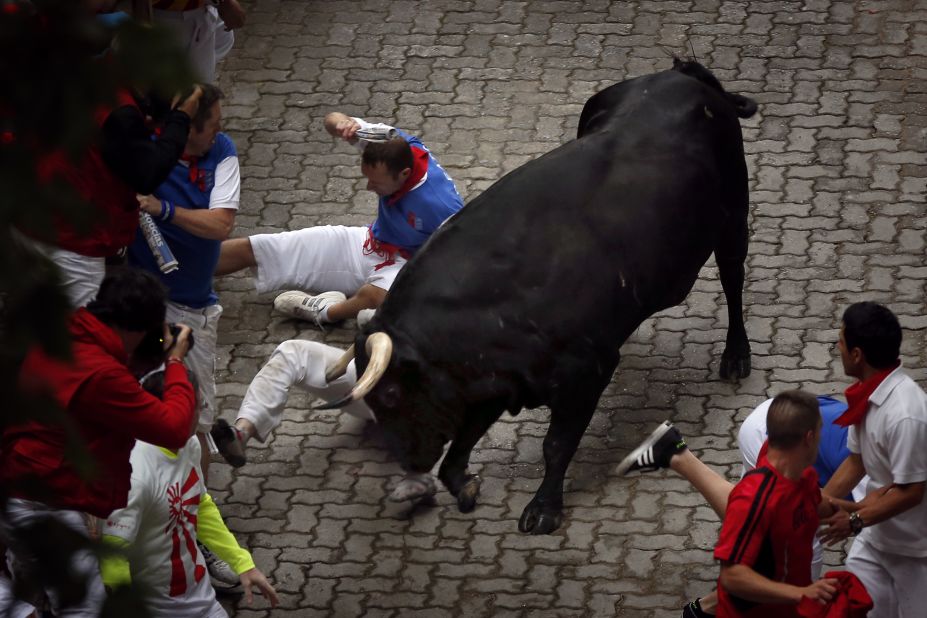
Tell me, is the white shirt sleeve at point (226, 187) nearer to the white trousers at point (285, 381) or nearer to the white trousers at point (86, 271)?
the white trousers at point (285, 381)

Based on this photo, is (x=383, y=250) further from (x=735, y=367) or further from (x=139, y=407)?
(x=139, y=407)

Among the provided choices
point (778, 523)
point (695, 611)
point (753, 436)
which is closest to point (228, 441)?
point (695, 611)

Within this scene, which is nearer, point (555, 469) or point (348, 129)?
point (555, 469)

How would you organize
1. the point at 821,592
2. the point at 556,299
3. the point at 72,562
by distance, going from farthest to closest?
the point at 556,299, the point at 821,592, the point at 72,562

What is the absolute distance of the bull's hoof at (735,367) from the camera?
7.85 m

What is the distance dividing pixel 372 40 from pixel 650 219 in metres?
4.97

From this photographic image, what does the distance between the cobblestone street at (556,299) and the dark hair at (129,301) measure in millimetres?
1856

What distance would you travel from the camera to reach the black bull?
21.5 ft

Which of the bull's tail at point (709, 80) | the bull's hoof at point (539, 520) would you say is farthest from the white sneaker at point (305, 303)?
the bull's tail at point (709, 80)

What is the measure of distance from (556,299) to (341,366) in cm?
112

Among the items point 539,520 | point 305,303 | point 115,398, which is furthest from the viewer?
point 305,303

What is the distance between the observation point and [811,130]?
32.7ft

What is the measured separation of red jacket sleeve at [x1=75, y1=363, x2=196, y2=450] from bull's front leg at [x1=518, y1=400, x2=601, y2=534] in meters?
2.10

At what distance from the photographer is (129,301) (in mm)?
5258
